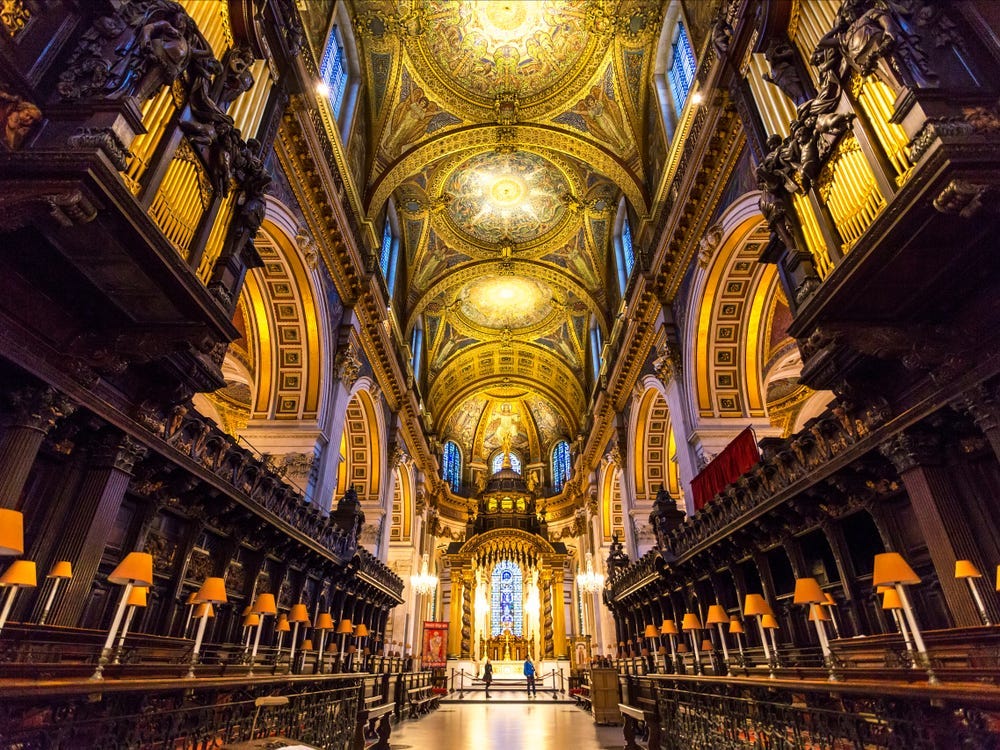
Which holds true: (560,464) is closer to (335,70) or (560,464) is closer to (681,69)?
(681,69)

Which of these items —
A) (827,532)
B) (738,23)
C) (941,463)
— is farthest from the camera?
(738,23)

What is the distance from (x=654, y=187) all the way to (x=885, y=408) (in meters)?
11.7

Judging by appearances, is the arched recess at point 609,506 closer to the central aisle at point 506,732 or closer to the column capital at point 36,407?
the central aisle at point 506,732

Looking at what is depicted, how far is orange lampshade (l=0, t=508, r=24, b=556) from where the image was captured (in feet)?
11.3

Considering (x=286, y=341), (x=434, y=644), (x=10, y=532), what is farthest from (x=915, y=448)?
(x=434, y=644)

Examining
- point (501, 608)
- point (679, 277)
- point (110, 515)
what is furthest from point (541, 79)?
point (501, 608)

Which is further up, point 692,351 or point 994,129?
point 692,351

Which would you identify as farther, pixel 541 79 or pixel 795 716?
pixel 541 79

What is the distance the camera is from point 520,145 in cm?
1727

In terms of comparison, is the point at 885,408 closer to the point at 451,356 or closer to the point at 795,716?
the point at 795,716

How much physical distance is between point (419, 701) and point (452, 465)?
61.0 feet

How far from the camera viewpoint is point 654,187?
15.5 metres

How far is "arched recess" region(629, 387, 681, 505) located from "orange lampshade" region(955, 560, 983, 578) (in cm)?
1270

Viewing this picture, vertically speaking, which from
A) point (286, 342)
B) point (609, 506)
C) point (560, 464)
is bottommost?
point (609, 506)
